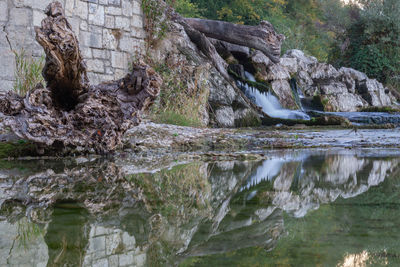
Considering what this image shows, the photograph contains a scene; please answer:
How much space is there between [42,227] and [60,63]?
242 centimetres

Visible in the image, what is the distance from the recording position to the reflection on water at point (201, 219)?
0.91m

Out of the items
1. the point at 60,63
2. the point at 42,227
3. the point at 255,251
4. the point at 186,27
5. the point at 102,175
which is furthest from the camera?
the point at 186,27

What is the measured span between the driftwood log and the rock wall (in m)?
2.81

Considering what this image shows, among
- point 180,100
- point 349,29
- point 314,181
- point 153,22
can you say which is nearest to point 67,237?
point 314,181

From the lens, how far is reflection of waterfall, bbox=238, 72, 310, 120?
31.2ft

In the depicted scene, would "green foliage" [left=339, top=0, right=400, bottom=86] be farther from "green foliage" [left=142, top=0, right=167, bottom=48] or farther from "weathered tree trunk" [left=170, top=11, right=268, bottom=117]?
"green foliage" [left=142, top=0, right=167, bottom=48]

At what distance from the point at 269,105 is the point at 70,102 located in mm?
6751

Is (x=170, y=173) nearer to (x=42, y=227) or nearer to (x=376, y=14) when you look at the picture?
(x=42, y=227)

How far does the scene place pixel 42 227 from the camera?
3.84 feet

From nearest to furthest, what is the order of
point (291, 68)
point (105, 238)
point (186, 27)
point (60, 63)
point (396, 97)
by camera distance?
point (105, 238) → point (60, 63) → point (186, 27) → point (291, 68) → point (396, 97)

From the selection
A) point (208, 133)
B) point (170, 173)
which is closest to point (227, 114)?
point (208, 133)

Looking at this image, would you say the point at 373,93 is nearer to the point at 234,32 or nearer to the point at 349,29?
the point at 349,29

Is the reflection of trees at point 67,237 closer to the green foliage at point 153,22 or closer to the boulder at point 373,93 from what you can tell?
the green foliage at point 153,22

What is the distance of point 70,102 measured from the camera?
383 cm
